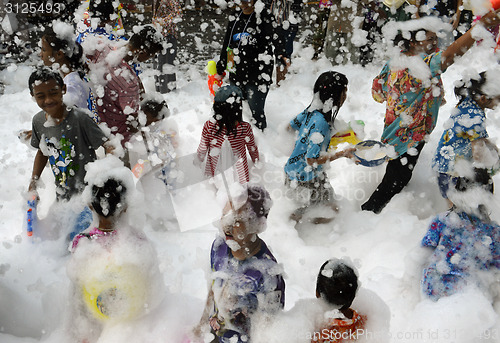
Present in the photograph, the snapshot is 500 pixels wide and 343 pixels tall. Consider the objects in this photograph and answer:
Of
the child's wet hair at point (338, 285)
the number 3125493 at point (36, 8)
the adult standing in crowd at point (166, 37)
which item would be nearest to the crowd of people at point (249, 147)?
the child's wet hair at point (338, 285)

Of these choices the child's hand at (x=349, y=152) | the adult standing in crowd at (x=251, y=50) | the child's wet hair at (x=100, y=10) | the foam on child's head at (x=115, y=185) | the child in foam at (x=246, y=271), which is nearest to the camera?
the child in foam at (x=246, y=271)

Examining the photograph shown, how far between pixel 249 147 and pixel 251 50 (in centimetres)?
104

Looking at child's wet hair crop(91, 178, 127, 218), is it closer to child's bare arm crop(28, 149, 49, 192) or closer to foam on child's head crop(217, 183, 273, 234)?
foam on child's head crop(217, 183, 273, 234)

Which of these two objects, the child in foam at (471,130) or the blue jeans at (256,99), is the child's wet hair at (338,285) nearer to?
the child in foam at (471,130)

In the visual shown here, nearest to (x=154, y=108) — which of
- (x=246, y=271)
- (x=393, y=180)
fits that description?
(x=246, y=271)

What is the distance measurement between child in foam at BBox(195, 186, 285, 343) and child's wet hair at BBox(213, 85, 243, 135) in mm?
1062

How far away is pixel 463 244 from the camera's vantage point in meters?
1.87

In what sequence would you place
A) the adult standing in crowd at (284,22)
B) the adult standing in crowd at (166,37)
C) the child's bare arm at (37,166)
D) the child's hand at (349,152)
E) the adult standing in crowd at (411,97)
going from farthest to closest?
the adult standing in crowd at (284,22) < the adult standing in crowd at (166,37) < the child's hand at (349,152) < the adult standing in crowd at (411,97) < the child's bare arm at (37,166)

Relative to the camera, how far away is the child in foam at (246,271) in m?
1.46

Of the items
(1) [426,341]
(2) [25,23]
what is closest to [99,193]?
(1) [426,341]

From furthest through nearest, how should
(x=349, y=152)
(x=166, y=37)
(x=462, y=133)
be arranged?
(x=166, y=37)
(x=349, y=152)
(x=462, y=133)

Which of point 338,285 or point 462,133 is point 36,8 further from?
point 338,285

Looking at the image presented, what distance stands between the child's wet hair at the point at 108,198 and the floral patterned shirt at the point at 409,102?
174 centimetres

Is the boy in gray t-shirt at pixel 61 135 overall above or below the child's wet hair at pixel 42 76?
below
